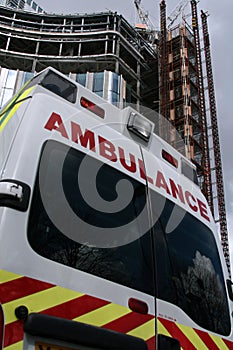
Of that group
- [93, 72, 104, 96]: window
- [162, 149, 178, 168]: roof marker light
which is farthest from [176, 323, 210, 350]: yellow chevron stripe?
[93, 72, 104, 96]: window

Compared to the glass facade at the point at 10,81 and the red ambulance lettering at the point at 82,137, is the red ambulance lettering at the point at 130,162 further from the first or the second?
the glass facade at the point at 10,81

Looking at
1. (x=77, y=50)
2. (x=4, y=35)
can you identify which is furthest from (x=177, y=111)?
(x=4, y=35)

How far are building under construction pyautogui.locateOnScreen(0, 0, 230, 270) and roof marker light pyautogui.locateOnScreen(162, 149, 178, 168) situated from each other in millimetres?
41231

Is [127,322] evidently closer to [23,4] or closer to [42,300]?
[42,300]

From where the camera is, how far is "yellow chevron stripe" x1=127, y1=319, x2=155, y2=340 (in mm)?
2152

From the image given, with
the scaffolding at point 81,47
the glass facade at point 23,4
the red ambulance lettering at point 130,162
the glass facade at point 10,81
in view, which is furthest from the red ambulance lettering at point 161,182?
the glass facade at point 23,4

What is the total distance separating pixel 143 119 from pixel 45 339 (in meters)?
1.83

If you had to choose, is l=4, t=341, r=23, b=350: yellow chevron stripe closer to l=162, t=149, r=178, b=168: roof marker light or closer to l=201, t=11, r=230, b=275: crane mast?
l=162, t=149, r=178, b=168: roof marker light

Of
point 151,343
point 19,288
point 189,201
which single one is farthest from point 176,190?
point 19,288

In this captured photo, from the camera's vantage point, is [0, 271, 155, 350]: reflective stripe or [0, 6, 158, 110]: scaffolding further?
[0, 6, 158, 110]: scaffolding

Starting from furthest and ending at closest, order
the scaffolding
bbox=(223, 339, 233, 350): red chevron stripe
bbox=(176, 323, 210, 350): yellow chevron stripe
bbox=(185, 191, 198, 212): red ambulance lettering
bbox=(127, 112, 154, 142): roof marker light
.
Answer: the scaffolding, bbox=(185, 191, 198, 212): red ambulance lettering, bbox=(127, 112, 154, 142): roof marker light, bbox=(223, 339, 233, 350): red chevron stripe, bbox=(176, 323, 210, 350): yellow chevron stripe

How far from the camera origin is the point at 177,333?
7.92 ft

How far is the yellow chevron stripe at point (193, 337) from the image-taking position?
248 cm

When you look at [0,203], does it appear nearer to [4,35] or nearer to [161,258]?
[161,258]
